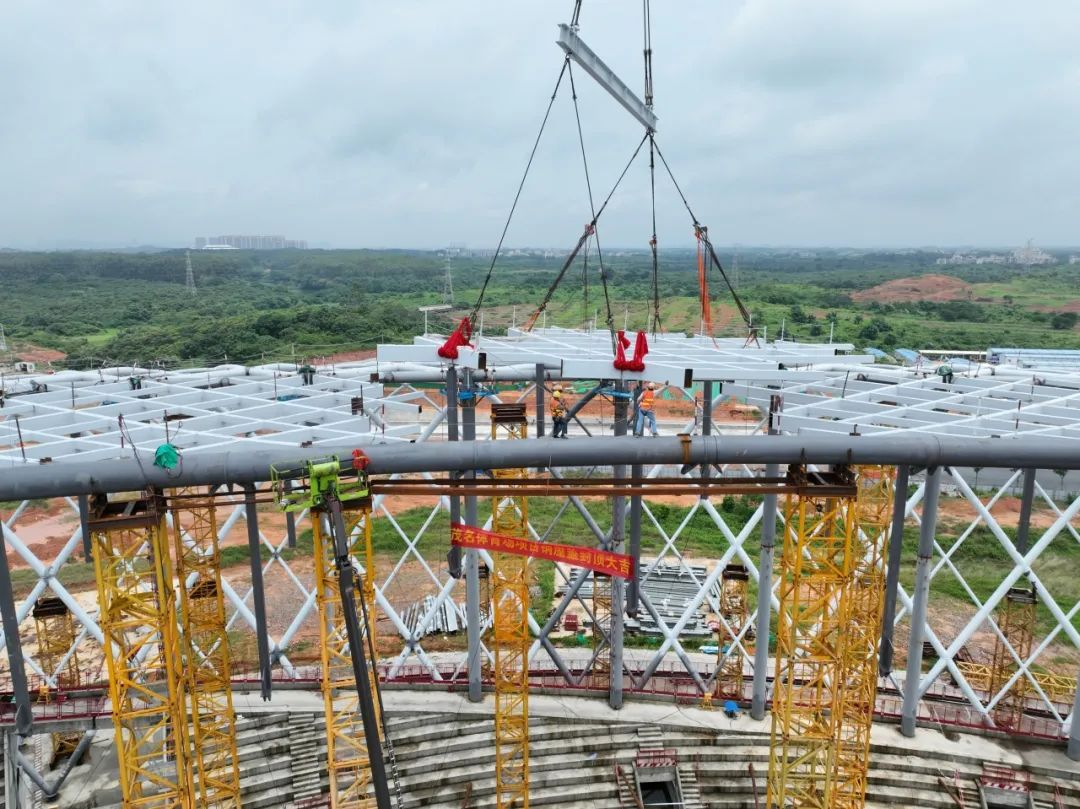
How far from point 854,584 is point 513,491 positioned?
8.35 m

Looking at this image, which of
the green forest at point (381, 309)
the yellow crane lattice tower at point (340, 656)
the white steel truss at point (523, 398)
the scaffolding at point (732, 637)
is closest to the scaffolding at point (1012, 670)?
the white steel truss at point (523, 398)

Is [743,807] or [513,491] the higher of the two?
[513,491]

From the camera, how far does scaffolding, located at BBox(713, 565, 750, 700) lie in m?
21.4

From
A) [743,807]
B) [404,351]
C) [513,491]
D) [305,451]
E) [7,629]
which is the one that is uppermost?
[404,351]

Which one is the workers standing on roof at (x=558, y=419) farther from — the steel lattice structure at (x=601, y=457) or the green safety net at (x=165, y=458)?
the green safety net at (x=165, y=458)

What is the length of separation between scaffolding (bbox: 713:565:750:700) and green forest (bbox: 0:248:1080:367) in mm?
17024

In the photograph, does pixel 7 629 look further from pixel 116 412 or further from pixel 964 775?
pixel 964 775

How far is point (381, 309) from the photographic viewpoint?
100312 millimetres

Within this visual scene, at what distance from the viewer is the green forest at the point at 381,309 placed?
81.2 m

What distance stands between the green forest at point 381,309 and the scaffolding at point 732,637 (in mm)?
17024

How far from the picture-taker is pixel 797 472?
53.8 feet

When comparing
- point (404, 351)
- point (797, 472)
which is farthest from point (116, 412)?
point (797, 472)

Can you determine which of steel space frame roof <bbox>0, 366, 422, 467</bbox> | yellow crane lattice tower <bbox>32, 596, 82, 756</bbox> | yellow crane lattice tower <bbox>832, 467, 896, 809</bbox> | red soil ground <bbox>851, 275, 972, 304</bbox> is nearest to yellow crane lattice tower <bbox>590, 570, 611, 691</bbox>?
yellow crane lattice tower <bbox>832, 467, 896, 809</bbox>

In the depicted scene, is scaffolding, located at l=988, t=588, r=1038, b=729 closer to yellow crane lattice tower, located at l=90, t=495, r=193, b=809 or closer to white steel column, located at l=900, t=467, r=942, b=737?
white steel column, located at l=900, t=467, r=942, b=737
